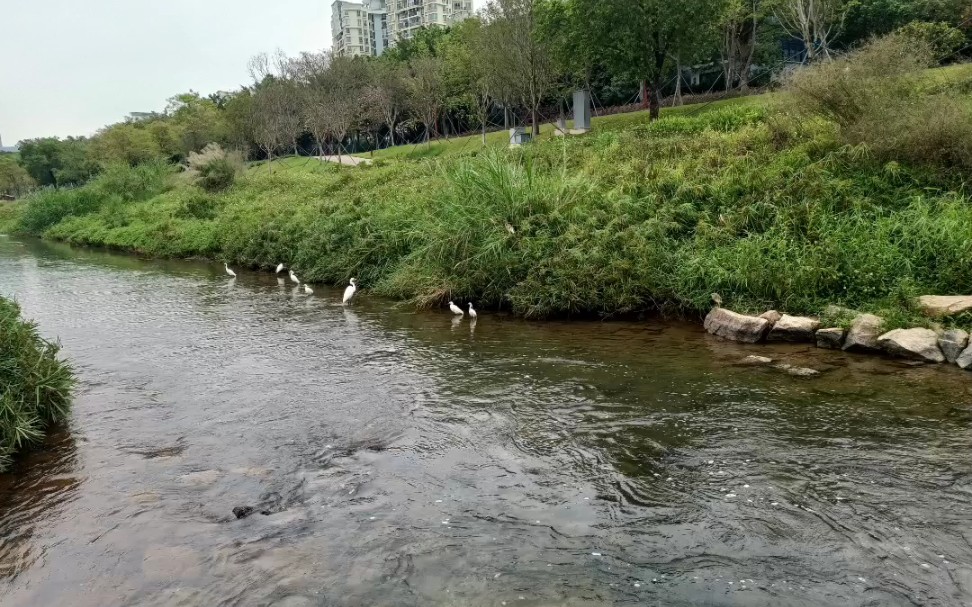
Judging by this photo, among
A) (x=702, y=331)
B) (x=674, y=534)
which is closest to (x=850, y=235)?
(x=702, y=331)

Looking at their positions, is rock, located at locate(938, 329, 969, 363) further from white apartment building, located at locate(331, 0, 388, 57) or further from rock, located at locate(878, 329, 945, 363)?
white apartment building, located at locate(331, 0, 388, 57)

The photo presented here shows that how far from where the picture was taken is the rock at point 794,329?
Result: 11.8 m

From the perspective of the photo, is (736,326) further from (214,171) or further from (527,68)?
(214,171)

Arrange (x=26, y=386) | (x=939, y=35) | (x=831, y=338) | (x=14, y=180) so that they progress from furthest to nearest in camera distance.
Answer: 1. (x=14, y=180)
2. (x=939, y=35)
3. (x=831, y=338)
4. (x=26, y=386)

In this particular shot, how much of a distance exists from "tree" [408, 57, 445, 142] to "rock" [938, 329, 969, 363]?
50895mm

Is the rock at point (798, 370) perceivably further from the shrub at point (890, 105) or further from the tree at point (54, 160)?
the tree at point (54, 160)

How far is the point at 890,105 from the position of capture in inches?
616

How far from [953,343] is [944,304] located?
1.19 metres

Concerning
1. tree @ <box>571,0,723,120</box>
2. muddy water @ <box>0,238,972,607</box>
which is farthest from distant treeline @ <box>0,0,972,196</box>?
muddy water @ <box>0,238,972,607</box>

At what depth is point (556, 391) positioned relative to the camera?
10039 millimetres

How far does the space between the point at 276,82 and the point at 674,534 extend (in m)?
73.3

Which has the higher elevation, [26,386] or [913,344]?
[26,386]

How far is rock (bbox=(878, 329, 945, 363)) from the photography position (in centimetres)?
1040

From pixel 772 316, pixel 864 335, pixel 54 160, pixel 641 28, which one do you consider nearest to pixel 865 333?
pixel 864 335
